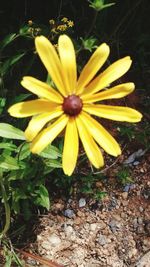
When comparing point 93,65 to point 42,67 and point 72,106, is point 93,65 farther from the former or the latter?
point 42,67

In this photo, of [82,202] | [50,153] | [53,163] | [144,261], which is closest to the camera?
[50,153]

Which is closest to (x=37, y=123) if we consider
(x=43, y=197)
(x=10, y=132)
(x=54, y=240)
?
(x=10, y=132)

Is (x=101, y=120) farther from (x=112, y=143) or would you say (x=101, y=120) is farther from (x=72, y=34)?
(x=112, y=143)

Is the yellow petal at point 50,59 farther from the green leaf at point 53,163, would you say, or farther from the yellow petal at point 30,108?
the green leaf at point 53,163


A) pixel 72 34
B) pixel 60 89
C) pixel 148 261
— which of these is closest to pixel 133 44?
pixel 72 34

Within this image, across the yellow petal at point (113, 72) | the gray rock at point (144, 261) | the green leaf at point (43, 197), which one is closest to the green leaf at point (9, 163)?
the green leaf at point (43, 197)

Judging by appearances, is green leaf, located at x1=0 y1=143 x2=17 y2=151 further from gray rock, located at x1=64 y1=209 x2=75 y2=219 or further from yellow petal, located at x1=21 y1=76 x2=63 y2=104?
gray rock, located at x1=64 y1=209 x2=75 y2=219

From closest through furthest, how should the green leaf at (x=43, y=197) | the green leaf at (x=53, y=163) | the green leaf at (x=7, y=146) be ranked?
the green leaf at (x=7, y=146)
the green leaf at (x=53, y=163)
the green leaf at (x=43, y=197)

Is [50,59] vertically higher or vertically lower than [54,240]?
higher
